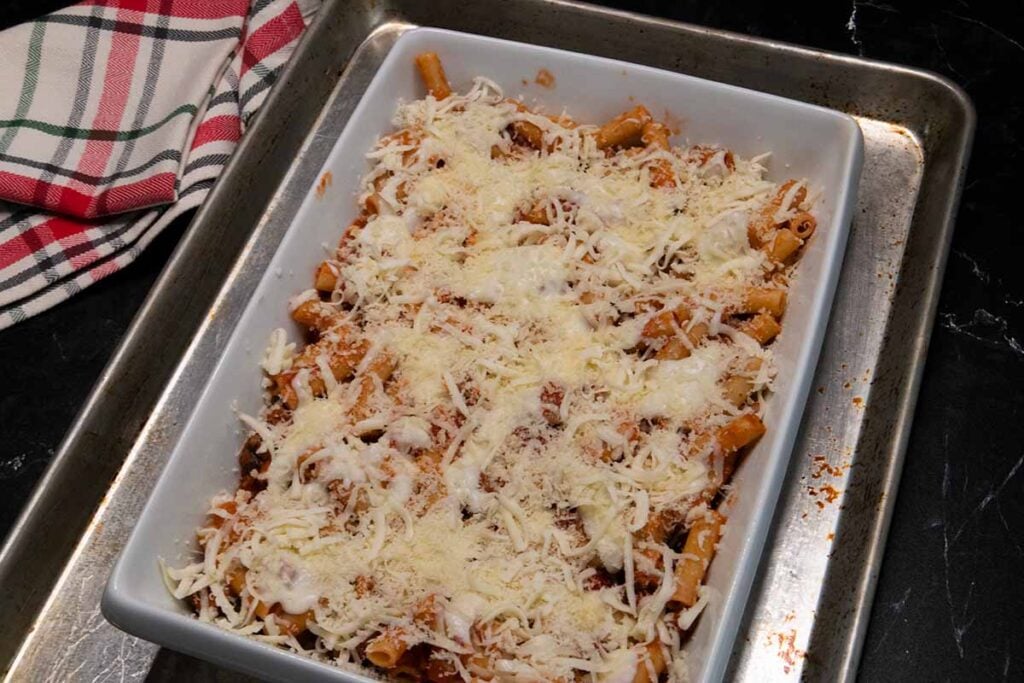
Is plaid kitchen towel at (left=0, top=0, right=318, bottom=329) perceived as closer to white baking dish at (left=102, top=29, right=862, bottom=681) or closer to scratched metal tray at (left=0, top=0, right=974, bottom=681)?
scratched metal tray at (left=0, top=0, right=974, bottom=681)

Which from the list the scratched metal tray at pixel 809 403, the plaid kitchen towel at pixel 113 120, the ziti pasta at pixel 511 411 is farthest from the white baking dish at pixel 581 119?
the plaid kitchen towel at pixel 113 120

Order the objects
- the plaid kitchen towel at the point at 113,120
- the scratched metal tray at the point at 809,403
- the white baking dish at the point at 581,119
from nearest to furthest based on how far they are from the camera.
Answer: the white baking dish at the point at 581,119, the scratched metal tray at the point at 809,403, the plaid kitchen towel at the point at 113,120

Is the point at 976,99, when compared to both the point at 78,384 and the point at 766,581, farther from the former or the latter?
the point at 78,384

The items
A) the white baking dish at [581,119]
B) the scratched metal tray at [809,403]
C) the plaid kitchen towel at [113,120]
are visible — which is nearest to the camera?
the white baking dish at [581,119]

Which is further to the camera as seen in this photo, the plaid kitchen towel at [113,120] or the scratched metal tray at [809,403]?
the plaid kitchen towel at [113,120]

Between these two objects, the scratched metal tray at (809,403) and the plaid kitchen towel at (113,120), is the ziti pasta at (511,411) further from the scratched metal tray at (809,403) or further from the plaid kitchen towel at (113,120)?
the plaid kitchen towel at (113,120)
